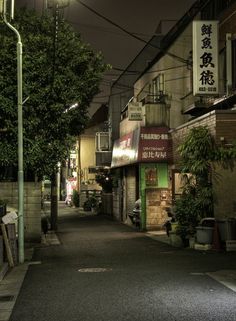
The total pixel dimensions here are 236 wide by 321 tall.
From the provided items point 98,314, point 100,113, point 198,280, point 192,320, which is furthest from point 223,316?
point 100,113

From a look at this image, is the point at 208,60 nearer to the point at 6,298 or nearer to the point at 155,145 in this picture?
the point at 155,145

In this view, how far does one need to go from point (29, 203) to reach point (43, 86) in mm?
4426

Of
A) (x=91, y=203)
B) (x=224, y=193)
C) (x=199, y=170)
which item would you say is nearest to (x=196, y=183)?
(x=199, y=170)

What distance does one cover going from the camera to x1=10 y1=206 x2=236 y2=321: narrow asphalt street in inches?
334

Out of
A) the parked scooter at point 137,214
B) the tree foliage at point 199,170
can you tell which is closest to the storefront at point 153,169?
the parked scooter at point 137,214

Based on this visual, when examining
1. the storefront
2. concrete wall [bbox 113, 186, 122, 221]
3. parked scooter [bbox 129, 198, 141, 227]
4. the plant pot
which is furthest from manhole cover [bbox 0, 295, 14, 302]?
concrete wall [bbox 113, 186, 122, 221]

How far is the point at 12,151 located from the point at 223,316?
41.3 feet

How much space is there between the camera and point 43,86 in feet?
63.8

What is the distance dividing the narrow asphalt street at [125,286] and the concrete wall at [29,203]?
1.69m

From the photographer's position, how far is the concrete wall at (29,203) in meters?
20.0

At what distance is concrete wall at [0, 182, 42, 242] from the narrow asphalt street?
1.69 metres

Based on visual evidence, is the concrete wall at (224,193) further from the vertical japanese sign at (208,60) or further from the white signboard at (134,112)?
the white signboard at (134,112)

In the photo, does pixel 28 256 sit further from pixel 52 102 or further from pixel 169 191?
pixel 169 191

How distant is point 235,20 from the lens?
1931 cm
